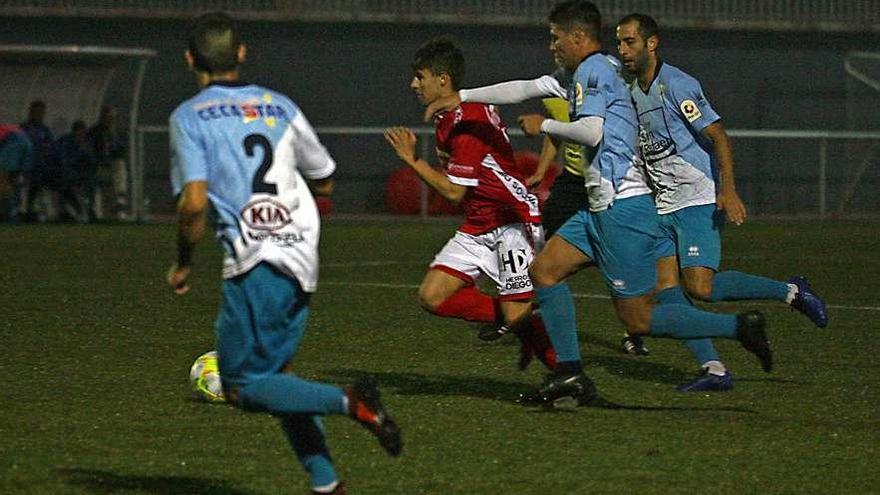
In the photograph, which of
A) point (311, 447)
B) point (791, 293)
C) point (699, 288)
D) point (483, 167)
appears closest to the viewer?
point (311, 447)

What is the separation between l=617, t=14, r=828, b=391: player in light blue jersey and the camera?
8672mm

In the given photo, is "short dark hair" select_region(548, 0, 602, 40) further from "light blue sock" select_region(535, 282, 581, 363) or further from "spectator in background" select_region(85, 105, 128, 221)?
"spectator in background" select_region(85, 105, 128, 221)

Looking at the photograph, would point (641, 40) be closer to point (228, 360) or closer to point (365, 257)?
point (228, 360)

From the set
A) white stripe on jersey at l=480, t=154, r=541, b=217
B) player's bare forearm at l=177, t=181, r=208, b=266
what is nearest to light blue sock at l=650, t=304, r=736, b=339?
white stripe on jersey at l=480, t=154, r=541, b=217

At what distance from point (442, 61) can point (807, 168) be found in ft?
79.1

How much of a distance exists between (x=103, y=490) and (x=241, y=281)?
1127 mm

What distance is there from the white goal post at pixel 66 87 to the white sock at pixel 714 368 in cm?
1953

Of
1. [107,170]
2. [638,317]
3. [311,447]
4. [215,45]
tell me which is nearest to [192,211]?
[215,45]

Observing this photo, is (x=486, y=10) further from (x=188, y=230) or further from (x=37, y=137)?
(x=188, y=230)

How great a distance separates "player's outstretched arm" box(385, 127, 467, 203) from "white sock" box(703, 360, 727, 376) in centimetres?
162

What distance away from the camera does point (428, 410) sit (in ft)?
26.1

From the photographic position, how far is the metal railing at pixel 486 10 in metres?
31.0

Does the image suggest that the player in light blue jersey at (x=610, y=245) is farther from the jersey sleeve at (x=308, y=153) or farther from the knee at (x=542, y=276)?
the jersey sleeve at (x=308, y=153)

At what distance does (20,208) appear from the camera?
88.7ft
